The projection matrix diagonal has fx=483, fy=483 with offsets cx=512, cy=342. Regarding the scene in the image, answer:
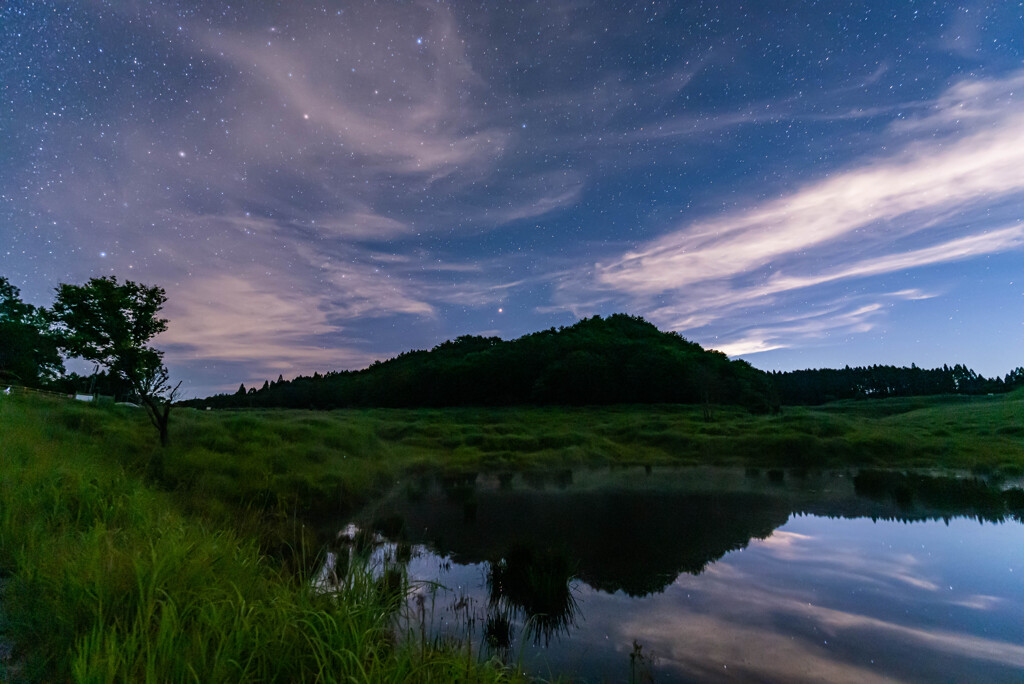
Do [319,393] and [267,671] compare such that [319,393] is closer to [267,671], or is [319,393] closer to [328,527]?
[328,527]

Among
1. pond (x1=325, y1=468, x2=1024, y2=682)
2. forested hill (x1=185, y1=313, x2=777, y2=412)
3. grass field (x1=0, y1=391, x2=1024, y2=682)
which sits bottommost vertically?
pond (x1=325, y1=468, x2=1024, y2=682)

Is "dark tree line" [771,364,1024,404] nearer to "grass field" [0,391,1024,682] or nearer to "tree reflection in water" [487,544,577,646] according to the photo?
"grass field" [0,391,1024,682]

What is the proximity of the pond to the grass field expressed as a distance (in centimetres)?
122

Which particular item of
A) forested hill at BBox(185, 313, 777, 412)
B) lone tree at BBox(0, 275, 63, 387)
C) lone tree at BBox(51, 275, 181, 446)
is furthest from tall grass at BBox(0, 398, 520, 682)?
forested hill at BBox(185, 313, 777, 412)

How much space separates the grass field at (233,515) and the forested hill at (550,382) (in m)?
32.5

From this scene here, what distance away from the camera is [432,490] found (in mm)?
24609

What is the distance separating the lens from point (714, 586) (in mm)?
11367

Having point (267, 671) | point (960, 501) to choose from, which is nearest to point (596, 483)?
point (960, 501)

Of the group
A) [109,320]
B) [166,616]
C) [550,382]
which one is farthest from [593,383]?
[166,616]

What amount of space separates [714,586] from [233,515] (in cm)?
1260

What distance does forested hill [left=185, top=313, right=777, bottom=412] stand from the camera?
7938 centimetres

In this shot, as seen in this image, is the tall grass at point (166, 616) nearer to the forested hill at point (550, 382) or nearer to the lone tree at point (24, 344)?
the lone tree at point (24, 344)

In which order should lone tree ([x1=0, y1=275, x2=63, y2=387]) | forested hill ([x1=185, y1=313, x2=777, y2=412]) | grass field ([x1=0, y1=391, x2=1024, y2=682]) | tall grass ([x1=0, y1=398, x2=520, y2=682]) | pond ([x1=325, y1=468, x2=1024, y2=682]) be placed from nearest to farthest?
tall grass ([x1=0, y1=398, x2=520, y2=682]), grass field ([x1=0, y1=391, x2=1024, y2=682]), pond ([x1=325, y1=468, x2=1024, y2=682]), lone tree ([x1=0, y1=275, x2=63, y2=387]), forested hill ([x1=185, y1=313, x2=777, y2=412])

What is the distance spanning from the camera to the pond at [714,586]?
7.73m
